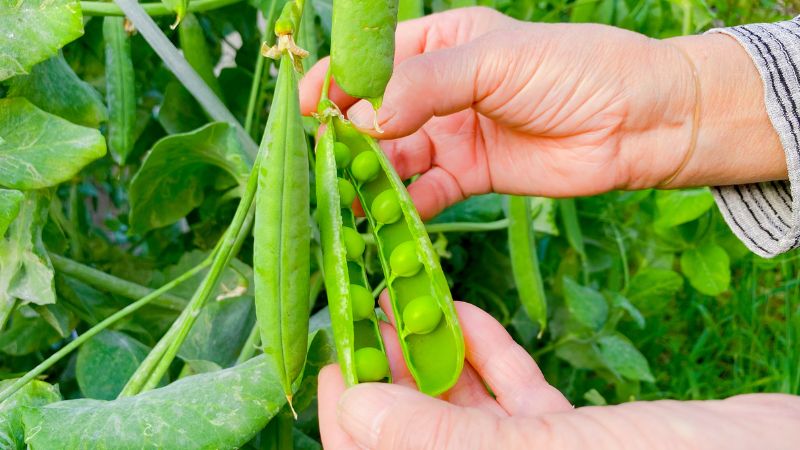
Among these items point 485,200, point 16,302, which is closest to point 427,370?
point 16,302

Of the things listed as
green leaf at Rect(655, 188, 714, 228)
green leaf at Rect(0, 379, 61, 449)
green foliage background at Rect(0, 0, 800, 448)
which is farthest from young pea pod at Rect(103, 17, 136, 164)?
green leaf at Rect(655, 188, 714, 228)

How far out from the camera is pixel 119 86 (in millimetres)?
1142

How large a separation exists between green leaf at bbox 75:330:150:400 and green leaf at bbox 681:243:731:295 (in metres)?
1.12

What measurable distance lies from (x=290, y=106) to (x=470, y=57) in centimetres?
37

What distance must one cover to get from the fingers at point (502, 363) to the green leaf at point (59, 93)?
1.85 feet

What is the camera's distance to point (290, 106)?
759 millimetres

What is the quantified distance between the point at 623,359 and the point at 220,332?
73cm

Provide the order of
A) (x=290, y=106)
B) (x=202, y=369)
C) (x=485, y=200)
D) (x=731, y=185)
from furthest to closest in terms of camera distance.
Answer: (x=485, y=200) → (x=731, y=185) → (x=202, y=369) → (x=290, y=106)

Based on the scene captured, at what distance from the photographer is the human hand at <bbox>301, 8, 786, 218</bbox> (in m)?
1.07

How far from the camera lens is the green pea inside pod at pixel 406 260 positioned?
94 cm

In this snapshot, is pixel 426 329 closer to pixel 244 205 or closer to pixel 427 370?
pixel 427 370

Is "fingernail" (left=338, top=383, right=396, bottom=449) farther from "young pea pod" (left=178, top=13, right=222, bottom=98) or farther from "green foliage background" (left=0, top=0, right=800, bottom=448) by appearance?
"young pea pod" (left=178, top=13, right=222, bottom=98)

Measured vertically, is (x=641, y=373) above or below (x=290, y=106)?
below

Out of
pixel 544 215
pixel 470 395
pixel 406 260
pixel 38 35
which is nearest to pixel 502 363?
pixel 470 395
